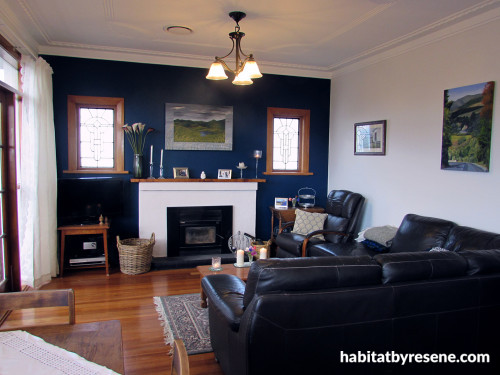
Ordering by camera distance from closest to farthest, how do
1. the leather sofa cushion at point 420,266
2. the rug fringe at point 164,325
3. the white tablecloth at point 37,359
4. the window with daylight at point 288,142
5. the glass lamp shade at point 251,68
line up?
the white tablecloth at point 37,359, the leather sofa cushion at point 420,266, the rug fringe at point 164,325, the glass lamp shade at point 251,68, the window with daylight at point 288,142

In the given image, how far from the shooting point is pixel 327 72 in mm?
6070

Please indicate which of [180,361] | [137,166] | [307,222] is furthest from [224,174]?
[180,361]

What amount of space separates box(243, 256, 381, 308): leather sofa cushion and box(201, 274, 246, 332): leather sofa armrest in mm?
117

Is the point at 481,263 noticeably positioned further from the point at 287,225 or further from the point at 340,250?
the point at 287,225

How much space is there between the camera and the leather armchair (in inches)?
191

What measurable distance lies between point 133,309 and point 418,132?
11.7ft

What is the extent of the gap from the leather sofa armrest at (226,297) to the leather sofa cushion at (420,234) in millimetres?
1996

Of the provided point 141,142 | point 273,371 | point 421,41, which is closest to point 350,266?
point 273,371

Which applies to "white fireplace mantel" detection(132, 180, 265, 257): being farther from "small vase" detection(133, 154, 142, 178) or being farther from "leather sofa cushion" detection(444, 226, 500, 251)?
"leather sofa cushion" detection(444, 226, 500, 251)

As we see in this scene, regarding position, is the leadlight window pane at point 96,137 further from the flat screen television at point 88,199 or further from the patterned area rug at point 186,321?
the patterned area rug at point 186,321

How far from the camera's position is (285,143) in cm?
616

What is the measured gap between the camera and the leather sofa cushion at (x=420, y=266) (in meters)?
2.20

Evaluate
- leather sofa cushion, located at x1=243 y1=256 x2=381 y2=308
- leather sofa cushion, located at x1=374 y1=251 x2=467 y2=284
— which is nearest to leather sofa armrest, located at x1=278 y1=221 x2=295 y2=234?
leather sofa cushion, located at x1=374 y1=251 x2=467 y2=284

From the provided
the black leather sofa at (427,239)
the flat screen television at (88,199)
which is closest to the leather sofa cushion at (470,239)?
the black leather sofa at (427,239)
